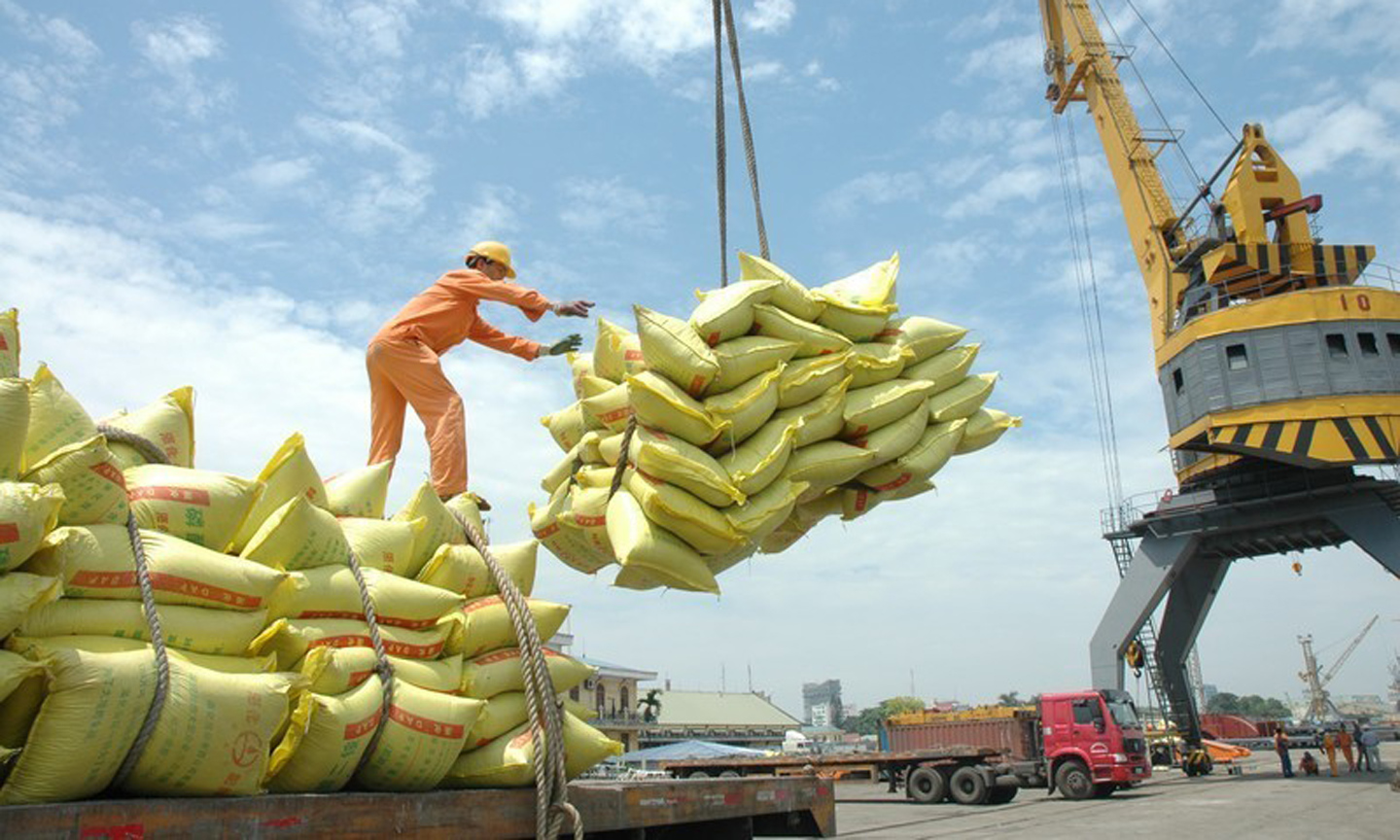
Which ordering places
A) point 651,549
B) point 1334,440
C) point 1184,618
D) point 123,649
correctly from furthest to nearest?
1. point 1184,618
2. point 1334,440
3. point 651,549
4. point 123,649

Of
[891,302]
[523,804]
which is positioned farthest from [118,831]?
[891,302]

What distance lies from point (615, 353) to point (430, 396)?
82cm

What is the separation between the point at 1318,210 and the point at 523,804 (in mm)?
25300

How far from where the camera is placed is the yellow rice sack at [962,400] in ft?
15.1

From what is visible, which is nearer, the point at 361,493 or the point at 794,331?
the point at 361,493

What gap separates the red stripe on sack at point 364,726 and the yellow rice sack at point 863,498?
8.24 feet

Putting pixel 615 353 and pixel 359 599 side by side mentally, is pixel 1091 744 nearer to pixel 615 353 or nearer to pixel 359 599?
pixel 615 353

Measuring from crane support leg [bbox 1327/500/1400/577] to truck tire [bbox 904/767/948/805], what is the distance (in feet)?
35.5

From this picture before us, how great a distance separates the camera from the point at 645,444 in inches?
146

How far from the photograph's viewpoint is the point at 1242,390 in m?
20.8

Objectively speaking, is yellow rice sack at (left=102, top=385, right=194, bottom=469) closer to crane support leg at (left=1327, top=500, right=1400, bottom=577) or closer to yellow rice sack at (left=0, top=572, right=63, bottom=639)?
yellow rice sack at (left=0, top=572, right=63, bottom=639)

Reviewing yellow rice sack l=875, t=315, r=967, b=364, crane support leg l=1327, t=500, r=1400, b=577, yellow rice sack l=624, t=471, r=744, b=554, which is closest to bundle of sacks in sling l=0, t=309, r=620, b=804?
yellow rice sack l=624, t=471, r=744, b=554

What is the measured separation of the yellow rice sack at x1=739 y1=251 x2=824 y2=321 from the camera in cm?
420

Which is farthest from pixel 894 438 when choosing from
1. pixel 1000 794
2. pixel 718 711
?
pixel 718 711
